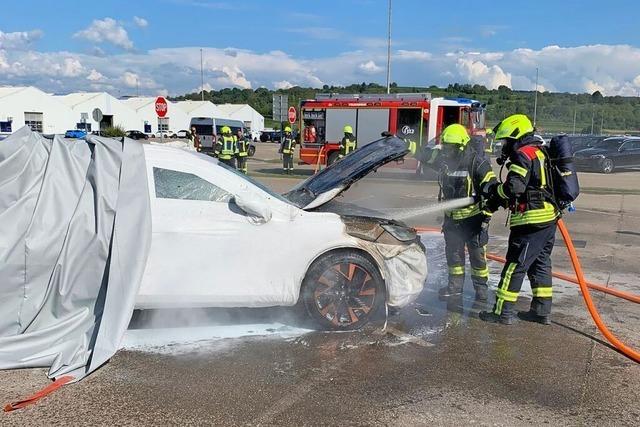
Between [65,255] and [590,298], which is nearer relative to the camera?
[65,255]

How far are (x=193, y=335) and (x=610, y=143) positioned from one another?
24181 millimetres

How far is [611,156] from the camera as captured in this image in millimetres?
24016

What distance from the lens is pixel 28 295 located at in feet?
13.8

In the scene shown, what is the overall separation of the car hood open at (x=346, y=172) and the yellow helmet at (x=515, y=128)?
0.90 m

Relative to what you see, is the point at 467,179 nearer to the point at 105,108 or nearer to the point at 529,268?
the point at 529,268

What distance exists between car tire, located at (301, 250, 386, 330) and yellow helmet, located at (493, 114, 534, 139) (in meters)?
1.68

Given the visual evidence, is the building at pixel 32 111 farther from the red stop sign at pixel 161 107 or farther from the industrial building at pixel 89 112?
the red stop sign at pixel 161 107

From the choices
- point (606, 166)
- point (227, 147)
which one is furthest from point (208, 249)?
point (606, 166)

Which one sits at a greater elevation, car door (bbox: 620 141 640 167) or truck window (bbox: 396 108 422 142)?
truck window (bbox: 396 108 422 142)

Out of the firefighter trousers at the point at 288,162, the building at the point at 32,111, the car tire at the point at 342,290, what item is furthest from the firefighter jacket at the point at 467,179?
the building at the point at 32,111

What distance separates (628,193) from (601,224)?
6325 millimetres

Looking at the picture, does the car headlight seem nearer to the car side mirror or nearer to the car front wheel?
the car side mirror

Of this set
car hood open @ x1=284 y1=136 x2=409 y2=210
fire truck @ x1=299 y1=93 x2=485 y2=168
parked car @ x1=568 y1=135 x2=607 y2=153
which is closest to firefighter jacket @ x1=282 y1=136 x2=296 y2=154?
fire truck @ x1=299 y1=93 x2=485 y2=168

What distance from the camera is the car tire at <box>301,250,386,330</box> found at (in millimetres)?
4805
